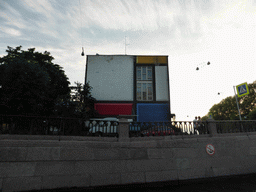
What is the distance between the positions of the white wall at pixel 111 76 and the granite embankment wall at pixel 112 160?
496 inches

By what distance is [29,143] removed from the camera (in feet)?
Answer: 21.2

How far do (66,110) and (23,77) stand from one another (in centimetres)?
424

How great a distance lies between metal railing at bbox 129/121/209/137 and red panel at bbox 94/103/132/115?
33.8 ft

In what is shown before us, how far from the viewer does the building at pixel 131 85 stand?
766 inches

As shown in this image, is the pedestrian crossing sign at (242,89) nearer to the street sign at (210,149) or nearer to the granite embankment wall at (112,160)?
the granite embankment wall at (112,160)

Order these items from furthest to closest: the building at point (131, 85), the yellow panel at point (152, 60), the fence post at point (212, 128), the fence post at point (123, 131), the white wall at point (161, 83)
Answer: the yellow panel at point (152, 60) < the white wall at point (161, 83) < the building at point (131, 85) < the fence post at point (212, 128) < the fence post at point (123, 131)

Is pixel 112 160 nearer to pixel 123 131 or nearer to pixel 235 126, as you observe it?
pixel 123 131

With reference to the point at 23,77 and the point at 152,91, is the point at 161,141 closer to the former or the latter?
the point at 23,77

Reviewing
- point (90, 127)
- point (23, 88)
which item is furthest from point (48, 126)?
point (23, 88)

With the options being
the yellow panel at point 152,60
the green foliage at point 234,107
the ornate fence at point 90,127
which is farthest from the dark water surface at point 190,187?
the green foliage at point 234,107

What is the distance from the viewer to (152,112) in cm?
1956

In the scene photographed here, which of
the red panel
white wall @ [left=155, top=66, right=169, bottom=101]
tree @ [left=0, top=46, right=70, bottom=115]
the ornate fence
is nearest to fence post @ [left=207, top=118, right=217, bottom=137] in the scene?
the ornate fence

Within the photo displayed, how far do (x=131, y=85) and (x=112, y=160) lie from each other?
14.3m

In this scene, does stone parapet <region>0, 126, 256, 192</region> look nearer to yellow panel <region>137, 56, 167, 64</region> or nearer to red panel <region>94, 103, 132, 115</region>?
red panel <region>94, 103, 132, 115</region>
